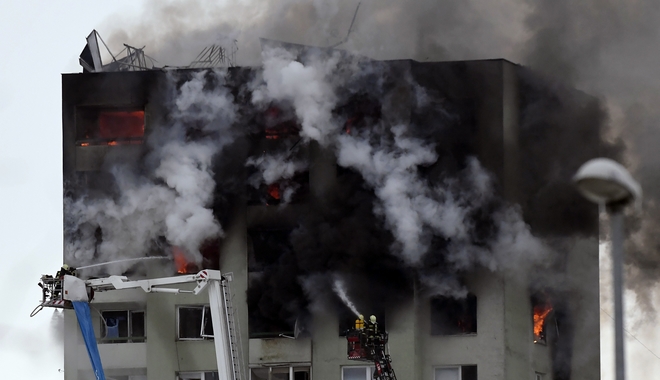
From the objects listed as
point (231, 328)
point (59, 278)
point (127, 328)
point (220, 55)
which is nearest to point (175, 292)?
point (231, 328)

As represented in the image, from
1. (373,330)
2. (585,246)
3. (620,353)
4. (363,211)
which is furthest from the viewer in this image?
(585,246)

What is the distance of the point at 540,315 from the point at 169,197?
1406 cm

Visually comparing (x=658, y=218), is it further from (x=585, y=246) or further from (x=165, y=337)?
(x=165, y=337)

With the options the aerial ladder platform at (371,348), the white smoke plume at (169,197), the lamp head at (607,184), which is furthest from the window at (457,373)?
the lamp head at (607,184)

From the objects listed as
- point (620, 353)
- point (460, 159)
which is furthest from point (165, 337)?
point (620, 353)

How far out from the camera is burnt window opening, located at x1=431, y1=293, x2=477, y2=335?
4469 cm

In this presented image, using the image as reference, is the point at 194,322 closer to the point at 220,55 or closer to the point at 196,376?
the point at 196,376

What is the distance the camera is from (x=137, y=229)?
150 feet

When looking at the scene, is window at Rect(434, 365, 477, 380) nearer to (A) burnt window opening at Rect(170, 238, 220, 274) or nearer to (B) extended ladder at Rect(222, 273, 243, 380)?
(B) extended ladder at Rect(222, 273, 243, 380)

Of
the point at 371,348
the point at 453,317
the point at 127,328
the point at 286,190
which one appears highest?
the point at 286,190

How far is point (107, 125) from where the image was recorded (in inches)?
1845

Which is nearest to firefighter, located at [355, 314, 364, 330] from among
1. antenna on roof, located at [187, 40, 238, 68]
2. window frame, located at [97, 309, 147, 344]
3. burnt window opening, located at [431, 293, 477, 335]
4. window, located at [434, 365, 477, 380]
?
burnt window opening, located at [431, 293, 477, 335]

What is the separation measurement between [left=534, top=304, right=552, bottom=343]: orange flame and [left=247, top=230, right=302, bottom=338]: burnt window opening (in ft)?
28.6

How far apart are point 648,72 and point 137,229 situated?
748 inches
